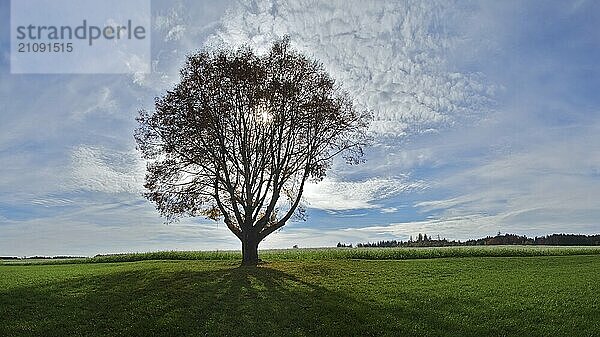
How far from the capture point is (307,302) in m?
25.5

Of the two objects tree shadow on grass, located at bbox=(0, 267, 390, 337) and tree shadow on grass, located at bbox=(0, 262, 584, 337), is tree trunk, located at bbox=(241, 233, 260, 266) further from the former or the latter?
tree shadow on grass, located at bbox=(0, 262, 584, 337)

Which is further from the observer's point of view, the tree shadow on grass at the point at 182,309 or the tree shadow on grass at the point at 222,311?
the tree shadow on grass at the point at 182,309

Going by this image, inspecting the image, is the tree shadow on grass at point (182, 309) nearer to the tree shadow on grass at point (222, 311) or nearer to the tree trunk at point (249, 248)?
the tree shadow on grass at point (222, 311)

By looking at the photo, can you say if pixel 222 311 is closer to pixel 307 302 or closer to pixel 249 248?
pixel 307 302

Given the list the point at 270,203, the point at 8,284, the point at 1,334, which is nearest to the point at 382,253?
the point at 270,203

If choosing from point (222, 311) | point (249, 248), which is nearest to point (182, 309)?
point (222, 311)

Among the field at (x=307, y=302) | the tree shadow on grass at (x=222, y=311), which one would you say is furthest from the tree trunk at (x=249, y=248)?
the tree shadow on grass at (x=222, y=311)

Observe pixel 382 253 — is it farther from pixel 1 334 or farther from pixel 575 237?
pixel 1 334

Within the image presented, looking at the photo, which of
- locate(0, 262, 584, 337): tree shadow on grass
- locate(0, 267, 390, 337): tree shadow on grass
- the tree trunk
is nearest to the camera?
locate(0, 262, 584, 337): tree shadow on grass

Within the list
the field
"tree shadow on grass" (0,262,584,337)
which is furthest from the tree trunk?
"tree shadow on grass" (0,262,584,337)

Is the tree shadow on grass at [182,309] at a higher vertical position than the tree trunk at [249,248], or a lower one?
lower

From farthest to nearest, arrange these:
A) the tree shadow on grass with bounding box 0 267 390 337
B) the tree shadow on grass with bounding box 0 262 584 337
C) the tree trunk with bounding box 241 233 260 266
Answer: the tree trunk with bounding box 241 233 260 266
the tree shadow on grass with bounding box 0 267 390 337
the tree shadow on grass with bounding box 0 262 584 337

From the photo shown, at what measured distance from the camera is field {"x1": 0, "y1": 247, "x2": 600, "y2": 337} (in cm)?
2158

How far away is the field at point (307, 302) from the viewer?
21578mm
